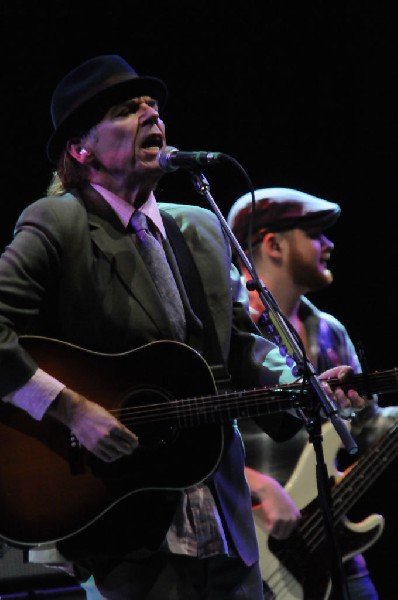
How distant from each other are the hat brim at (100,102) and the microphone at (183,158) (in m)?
0.43

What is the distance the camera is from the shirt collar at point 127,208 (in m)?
2.78

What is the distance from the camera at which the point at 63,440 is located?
8.26 ft

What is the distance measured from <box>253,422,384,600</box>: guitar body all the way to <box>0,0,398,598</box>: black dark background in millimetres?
1550

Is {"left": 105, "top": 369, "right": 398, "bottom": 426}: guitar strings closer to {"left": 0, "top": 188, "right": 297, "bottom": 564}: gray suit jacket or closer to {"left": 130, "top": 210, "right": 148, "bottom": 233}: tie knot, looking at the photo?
{"left": 0, "top": 188, "right": 297, "bottom": 564}: gray suit jacket

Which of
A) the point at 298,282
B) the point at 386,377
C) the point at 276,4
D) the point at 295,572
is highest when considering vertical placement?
the point at 276,4

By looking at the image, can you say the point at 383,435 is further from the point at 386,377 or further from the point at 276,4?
the point at 276,4

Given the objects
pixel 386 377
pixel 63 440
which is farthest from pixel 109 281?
pixel 386 377

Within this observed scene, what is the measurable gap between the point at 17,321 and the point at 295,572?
2367 mm

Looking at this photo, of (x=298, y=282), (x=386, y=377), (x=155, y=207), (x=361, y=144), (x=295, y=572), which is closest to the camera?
(x=386, y=377)

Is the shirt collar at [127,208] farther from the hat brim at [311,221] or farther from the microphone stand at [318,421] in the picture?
the hat brim at [311,221]

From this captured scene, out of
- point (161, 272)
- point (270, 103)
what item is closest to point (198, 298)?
point (161, 272)

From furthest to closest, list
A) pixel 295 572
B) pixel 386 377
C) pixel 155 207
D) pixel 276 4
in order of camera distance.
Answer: pixel 276 4, pixel 295 572, pixel 155 207, pixel 386 377

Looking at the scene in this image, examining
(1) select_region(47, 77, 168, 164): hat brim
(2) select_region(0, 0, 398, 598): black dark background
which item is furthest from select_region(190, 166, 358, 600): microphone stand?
(2) select_region(0, 0, 398, 598): black dark background

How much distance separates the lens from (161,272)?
2.69 metres
